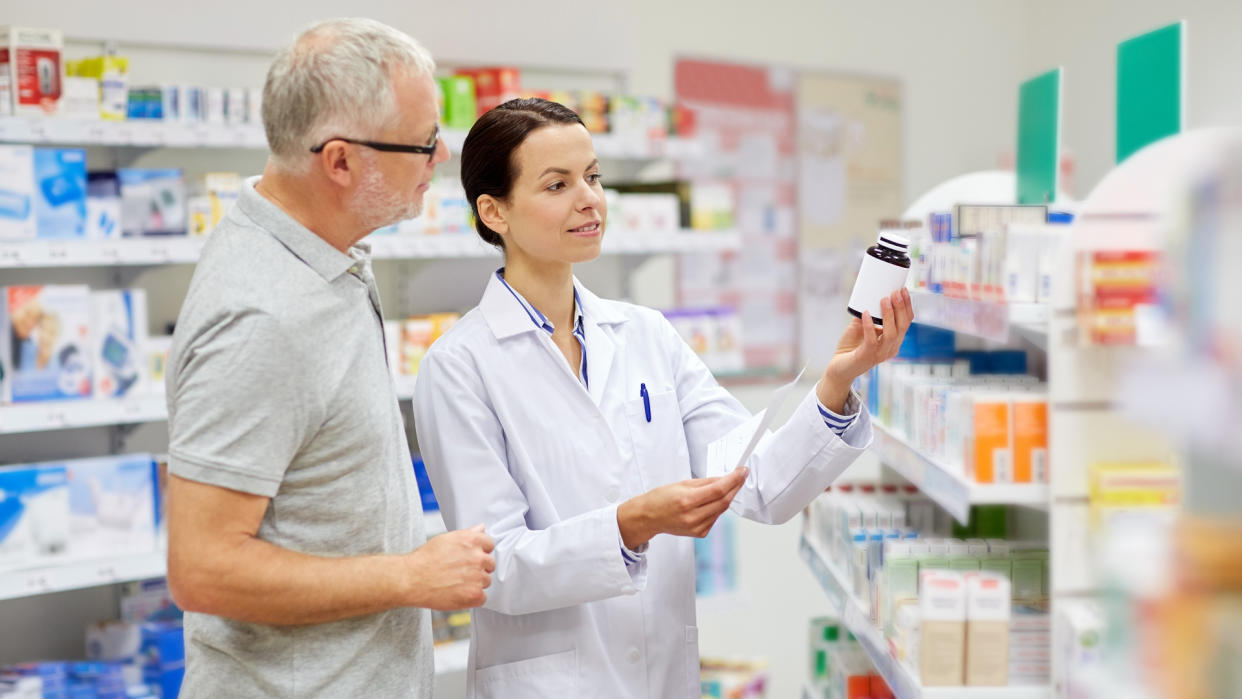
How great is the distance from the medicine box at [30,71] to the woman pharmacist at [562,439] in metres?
1.91

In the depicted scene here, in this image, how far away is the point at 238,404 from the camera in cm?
149

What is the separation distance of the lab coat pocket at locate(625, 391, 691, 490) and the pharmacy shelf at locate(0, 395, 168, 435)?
1.79 metres

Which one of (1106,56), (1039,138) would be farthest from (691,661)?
(1106,56)

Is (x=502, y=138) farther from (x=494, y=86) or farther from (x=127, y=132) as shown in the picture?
(x=494, y=86)

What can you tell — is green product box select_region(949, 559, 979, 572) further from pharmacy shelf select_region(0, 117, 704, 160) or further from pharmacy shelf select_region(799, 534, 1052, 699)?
pharmacy shelf select_region(0, 117, 704, 160)

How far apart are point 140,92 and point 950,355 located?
104 inches

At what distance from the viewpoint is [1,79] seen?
3361mm

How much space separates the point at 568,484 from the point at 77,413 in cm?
208

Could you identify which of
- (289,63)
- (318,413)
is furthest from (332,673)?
(289,63)

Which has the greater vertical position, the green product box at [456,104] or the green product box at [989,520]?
the green product box at [456,104]

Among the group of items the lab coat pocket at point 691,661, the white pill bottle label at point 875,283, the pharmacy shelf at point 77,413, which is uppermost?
the white pill bottle label at point 875,283

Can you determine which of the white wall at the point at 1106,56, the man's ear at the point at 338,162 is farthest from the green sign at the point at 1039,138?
the white wall at the point at 1106,56

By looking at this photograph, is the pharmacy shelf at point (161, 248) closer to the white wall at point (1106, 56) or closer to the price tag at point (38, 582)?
the price tag at point (38, 582)

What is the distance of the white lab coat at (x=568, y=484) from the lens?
1.92 m
